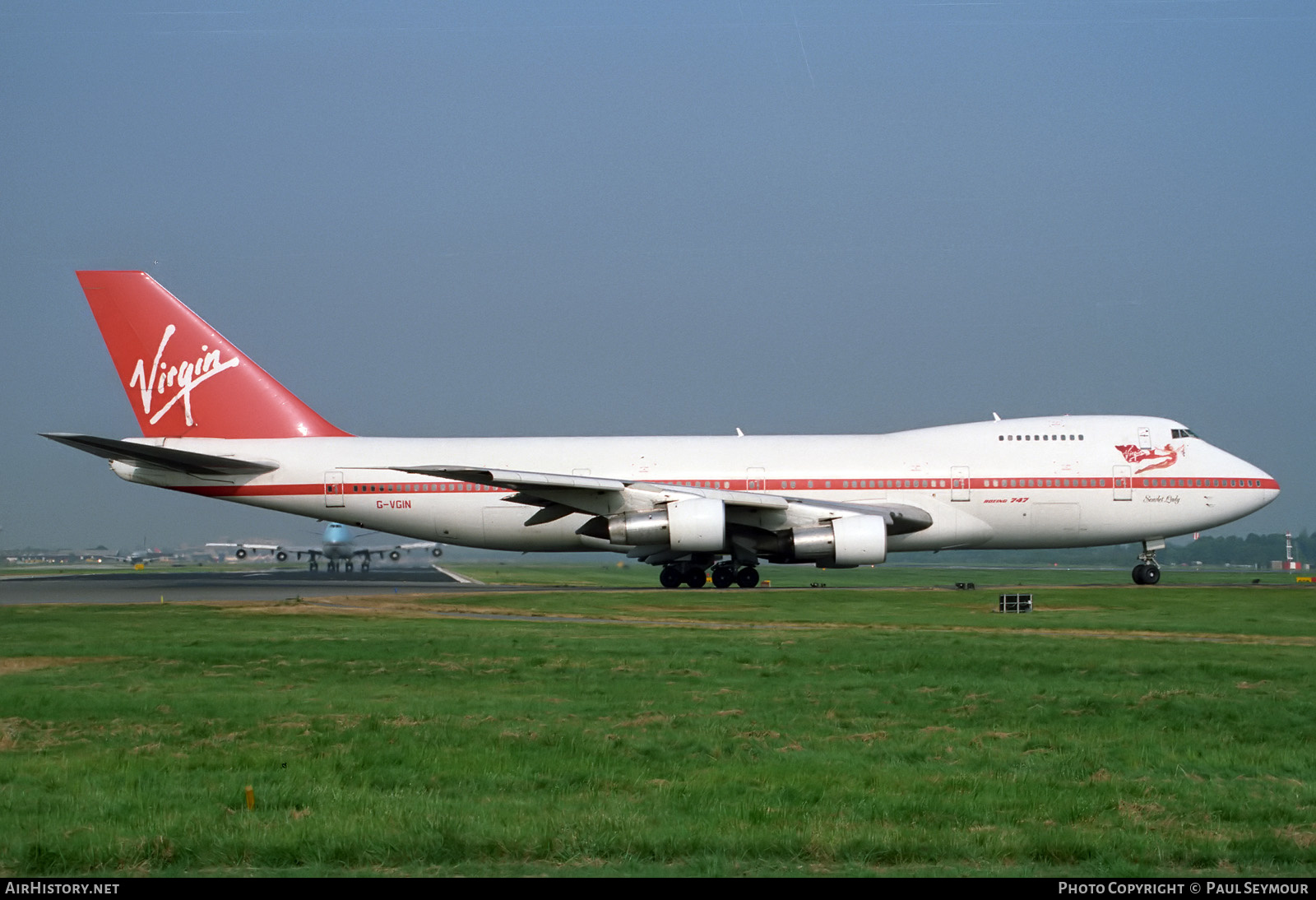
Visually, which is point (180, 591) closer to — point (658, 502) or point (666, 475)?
point (658, 502)

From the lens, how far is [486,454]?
119 ft

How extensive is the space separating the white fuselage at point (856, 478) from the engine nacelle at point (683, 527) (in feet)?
8.63

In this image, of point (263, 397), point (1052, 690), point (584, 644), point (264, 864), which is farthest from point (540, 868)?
point (263, 397)

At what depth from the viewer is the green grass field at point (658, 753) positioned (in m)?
6.99

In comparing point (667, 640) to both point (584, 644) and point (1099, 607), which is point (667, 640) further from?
point (1099, 607)

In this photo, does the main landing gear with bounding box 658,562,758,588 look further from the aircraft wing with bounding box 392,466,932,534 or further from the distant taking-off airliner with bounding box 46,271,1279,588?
the aircraft wing with bounding box 392,466,932,534

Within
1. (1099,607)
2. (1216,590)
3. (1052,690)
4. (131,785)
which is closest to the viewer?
(131,785)

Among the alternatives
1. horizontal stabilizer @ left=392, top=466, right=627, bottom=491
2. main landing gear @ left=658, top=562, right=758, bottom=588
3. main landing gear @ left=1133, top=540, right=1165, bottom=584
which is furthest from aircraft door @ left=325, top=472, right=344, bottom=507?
main landing gear @ left=1133, top=540, right=1165, bottom=584

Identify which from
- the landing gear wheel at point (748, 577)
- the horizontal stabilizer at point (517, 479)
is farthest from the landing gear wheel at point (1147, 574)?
the horizontal stabilizer at point (517, 479)

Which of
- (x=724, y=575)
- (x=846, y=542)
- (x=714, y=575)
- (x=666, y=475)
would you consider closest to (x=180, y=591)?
(x=666, y=475)

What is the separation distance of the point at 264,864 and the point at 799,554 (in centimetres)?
2578

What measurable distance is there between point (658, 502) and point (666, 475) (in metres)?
2.01

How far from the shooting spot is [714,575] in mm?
34281

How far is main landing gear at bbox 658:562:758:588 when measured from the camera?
34375 mm
